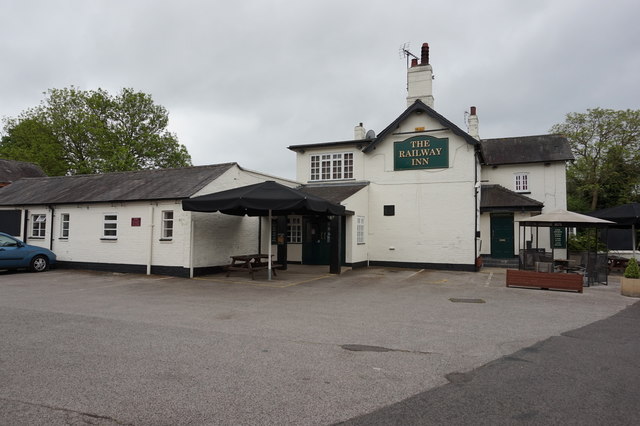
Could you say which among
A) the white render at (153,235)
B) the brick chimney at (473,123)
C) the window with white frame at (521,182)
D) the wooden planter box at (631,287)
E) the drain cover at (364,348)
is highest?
the brick chimney at (473,123)

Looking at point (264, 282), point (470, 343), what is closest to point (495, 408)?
point (470, 343)

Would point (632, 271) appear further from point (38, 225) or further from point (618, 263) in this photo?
point (38, 225)

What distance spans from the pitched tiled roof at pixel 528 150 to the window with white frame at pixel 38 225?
22.9m

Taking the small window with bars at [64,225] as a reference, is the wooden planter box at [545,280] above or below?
below

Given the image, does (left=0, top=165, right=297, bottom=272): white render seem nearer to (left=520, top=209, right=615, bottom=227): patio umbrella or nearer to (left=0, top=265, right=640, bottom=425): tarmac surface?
(left=0, top=265, right=640, bottom=425): tarmac surface

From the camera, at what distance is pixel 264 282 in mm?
13938

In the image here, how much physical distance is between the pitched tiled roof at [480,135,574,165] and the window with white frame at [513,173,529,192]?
871 mm

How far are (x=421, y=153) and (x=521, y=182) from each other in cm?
988

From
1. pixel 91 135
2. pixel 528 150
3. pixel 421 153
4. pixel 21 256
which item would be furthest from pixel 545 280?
pixel 91 135

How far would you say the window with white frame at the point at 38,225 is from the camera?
60.7 ft

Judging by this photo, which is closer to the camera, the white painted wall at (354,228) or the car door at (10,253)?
the car door at (10,253)

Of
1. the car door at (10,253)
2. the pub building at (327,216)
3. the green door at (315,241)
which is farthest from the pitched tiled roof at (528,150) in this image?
the car door at (10,253)

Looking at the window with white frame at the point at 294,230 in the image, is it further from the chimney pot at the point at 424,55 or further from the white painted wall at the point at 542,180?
the white painted wall at the point at 542,180

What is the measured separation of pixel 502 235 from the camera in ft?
74.1
